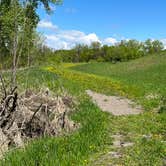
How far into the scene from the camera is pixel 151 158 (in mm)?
7031

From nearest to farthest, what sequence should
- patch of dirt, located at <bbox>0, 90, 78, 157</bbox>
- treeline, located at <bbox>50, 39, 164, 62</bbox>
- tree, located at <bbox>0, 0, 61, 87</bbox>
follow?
patch of dirt, located at <bbox>0, 90, 78, 157</bbox>
tree, located at <bbox>0, 0, 61, 87</bbox>
treeline, located at <bbox>50, 39, 164, 62</bbox>

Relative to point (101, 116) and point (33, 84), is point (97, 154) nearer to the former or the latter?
point (101, 116)

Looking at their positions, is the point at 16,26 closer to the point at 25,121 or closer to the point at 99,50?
the point at 25,121

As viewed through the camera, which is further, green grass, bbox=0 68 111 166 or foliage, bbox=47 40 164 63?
foliage, bbox=47 40 164 63

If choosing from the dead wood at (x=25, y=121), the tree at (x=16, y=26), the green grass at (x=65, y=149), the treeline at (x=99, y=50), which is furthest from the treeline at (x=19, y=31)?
the treeline at (x=99, y=50)

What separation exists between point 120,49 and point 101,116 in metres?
83.1

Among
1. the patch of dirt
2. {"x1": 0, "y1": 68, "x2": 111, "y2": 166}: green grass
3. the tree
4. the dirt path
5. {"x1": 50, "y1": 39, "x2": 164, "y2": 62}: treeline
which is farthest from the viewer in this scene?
{"x1": 50, "y1": 39, "x2": 164, "y2": 62}: treeline

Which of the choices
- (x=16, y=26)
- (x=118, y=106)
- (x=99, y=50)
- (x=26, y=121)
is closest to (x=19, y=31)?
(x=16, y=26)

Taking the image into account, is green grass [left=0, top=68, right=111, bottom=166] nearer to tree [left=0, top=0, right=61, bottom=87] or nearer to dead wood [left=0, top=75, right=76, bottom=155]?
dead wood [left=0, top=75, right=76, bottom=155]

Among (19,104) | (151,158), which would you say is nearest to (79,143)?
(151,158)

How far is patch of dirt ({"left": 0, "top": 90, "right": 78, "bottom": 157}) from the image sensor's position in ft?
26.8

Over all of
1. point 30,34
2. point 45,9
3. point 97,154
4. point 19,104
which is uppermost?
point 45,9

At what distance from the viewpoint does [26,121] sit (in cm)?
900

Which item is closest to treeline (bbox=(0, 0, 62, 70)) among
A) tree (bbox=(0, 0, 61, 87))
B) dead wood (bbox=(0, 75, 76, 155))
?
tree (bbox=(0, 0, 61, 87))
